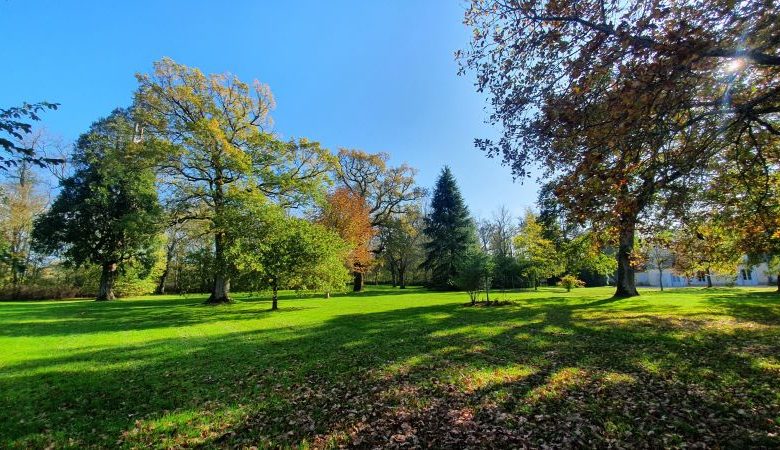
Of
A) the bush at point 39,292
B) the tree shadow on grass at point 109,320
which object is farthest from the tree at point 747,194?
the bush at point 39,292

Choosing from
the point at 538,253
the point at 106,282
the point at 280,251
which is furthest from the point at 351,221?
the point at 106,282

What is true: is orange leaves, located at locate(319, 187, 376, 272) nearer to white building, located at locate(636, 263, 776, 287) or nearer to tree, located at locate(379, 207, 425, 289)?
tree, located at locate(379, 207, 425, 289)

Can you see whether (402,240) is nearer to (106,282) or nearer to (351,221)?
(351,221)

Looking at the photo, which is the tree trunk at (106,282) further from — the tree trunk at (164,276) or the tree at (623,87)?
the tree at (623,87)

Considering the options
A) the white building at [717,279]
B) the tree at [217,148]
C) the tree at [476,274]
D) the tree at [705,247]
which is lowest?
the white building at [717,279]

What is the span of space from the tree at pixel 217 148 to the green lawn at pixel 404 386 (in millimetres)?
12167

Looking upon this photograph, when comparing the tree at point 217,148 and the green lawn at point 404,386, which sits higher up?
the tree at point 217,148

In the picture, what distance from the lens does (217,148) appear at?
23.7 m

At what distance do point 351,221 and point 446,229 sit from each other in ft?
41.5

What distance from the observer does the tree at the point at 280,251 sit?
19.7m

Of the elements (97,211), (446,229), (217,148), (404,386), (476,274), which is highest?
(217,148)

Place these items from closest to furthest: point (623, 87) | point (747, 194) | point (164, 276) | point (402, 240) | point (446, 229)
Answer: point (623, 87) → point (747, 194) → point (446, 229) → point (164, 276) → point (402, 240)

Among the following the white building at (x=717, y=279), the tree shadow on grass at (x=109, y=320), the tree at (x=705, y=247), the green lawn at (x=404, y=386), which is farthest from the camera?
the white building at (x=717, y=279)

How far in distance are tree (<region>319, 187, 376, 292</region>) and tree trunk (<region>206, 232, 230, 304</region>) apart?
36.6ft
